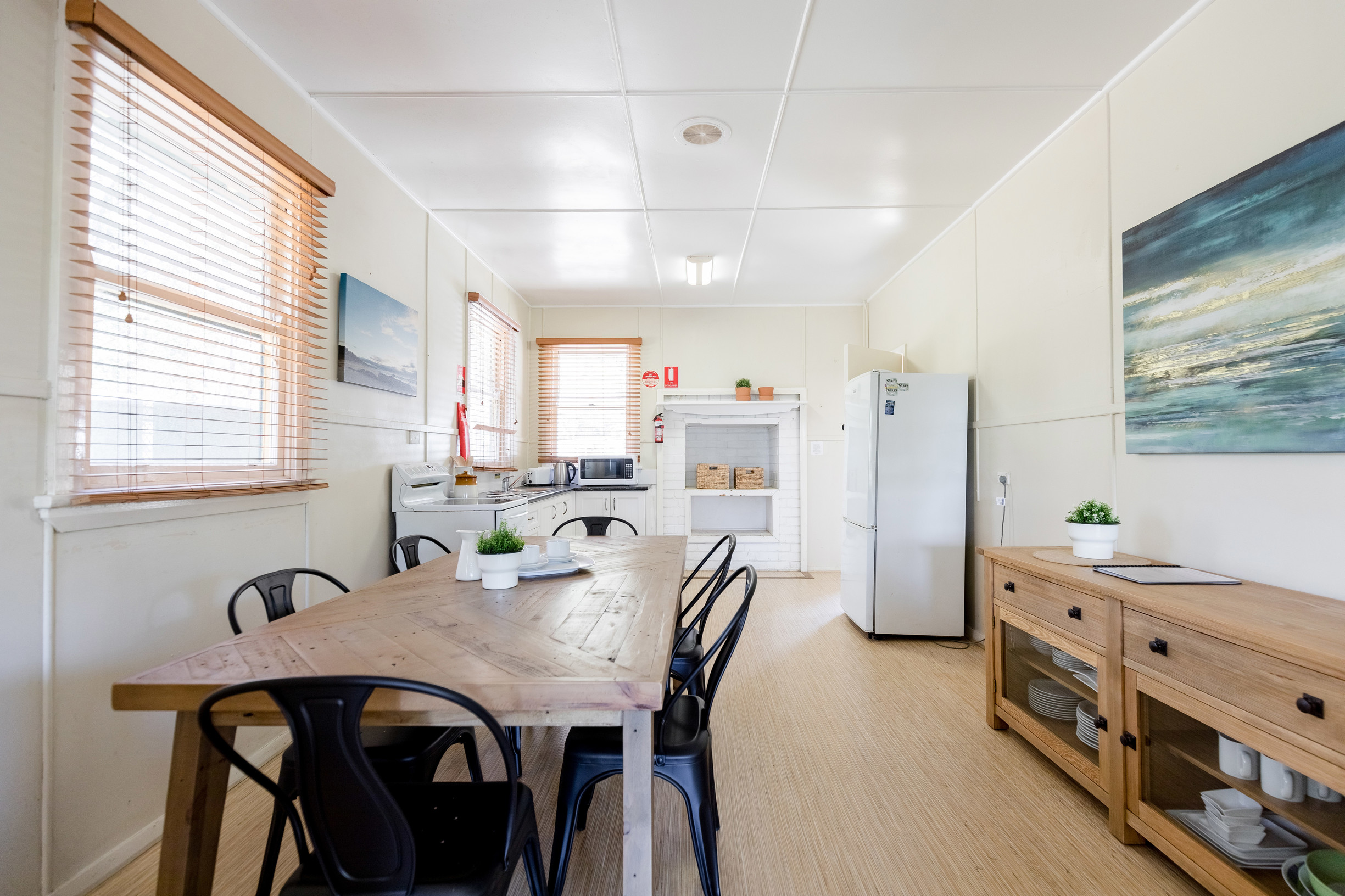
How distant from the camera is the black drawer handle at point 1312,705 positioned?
A: 1251 mm

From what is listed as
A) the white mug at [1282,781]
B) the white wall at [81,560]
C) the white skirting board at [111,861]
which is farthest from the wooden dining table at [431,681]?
the white mug at [1282,781]

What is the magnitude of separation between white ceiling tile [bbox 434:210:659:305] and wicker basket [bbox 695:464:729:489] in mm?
1813

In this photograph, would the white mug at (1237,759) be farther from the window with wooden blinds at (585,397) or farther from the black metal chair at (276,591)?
the window with wooden blinds at (585,397)

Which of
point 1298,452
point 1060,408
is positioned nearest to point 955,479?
point 1060,408

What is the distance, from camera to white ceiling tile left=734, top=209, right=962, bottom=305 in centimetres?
391

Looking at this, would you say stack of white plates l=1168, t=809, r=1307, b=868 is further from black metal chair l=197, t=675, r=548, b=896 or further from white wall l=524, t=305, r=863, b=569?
white wall l=524, t=305, r=863, b=569

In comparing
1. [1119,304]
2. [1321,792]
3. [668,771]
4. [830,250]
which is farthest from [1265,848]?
[830,250]

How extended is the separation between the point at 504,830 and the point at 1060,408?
9.87 feet

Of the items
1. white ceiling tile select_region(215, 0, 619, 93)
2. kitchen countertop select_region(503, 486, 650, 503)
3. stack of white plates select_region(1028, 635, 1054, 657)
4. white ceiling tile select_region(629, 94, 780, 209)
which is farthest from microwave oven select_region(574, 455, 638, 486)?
stack of white plates select_region(1028, 635, 1054, 657)

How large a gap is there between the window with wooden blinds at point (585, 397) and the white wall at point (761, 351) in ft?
0.42

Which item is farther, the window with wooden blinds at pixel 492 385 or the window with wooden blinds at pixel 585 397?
the window with wooden blinds at pixel 585 397

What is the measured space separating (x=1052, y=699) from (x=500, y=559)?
217cm

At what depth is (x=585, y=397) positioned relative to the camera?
241 inches

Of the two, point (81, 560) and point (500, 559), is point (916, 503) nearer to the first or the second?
point (500, 559)
